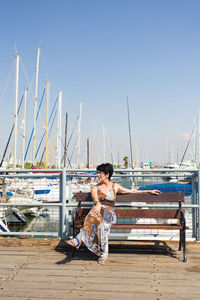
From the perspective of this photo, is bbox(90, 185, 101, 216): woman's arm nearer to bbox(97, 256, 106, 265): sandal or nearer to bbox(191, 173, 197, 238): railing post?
bbox(97, 256, 106, 265): sandal

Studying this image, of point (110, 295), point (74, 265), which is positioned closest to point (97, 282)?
point (110, 295)

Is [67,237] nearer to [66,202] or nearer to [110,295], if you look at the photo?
[66,202]

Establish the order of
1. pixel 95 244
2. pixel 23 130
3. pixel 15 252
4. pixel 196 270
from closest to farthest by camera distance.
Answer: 1. pixel 196 270
2. pixel 95 244
3. pixel 15 252
4. pixel 23 130

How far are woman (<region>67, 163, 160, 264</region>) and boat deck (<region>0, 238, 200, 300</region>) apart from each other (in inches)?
9.5

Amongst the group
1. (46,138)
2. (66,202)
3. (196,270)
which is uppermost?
(46,138)

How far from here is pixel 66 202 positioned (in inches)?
251

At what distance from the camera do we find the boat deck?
361cm

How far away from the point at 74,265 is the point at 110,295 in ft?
3.89

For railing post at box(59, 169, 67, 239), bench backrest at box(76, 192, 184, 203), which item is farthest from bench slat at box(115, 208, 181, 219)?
railing post at box(59, 169, 67, 239)

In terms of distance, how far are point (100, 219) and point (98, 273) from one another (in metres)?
0.79

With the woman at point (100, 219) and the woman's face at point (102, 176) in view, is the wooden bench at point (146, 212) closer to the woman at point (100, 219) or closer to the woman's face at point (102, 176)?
the woman at point (100, 219)

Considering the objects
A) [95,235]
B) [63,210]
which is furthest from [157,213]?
[63,210]

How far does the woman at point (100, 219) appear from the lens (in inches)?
188

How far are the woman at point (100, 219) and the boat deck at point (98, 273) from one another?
0.79 ft
